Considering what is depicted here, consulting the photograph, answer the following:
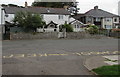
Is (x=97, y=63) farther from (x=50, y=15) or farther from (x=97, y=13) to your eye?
(x=97, y=13)

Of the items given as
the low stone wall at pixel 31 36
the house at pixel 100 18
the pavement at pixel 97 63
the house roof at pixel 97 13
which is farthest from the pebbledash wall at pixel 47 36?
the house roof at pixel 97 13

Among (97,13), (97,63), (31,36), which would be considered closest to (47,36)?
(31,36)

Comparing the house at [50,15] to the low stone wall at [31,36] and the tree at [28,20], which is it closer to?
the tree at [28,20]

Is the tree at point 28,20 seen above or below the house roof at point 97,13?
below

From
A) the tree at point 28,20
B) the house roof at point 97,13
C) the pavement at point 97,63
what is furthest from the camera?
the house roof at point 97,13

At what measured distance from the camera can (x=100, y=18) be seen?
5309 centimetres

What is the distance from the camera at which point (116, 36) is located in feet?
117

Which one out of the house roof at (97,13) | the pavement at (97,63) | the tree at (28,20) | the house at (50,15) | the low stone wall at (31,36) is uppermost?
the house roof at (97,13)

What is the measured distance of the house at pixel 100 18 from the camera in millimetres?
52281

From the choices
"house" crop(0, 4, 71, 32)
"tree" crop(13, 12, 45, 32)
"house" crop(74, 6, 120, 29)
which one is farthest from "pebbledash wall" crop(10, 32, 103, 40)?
"house" crop(74, 6, 120, 29)

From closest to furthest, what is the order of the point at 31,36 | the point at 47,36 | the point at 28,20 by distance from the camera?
the point at 31,36, the point at 47,36, the point at 28,20

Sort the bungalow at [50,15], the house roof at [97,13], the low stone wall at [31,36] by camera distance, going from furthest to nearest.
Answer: the house roof at [97,13], the bungalow at [50,15], the low stone wall at [31,36]

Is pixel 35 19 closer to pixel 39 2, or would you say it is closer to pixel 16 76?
pixel 16 76

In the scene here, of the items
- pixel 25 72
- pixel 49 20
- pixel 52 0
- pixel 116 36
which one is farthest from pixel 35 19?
pixel 52 0
